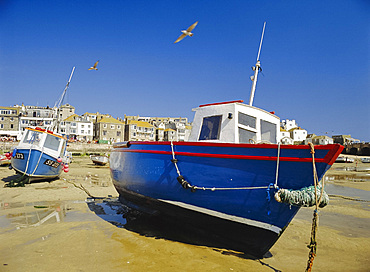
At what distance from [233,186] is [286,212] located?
1.02 metres

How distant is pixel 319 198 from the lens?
419 centimetres

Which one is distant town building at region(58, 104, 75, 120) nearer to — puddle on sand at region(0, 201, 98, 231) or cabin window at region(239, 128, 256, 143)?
puddle on sand at region(0, 201, 98, 231)

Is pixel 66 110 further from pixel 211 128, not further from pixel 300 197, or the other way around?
pixel 300 197

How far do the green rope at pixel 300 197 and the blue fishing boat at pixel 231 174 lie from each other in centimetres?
4

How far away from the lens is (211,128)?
6363 mm

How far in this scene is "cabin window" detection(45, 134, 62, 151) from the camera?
13.4 meters

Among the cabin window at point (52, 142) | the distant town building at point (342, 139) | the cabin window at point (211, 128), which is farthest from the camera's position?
the distant town building at point (342, 139)

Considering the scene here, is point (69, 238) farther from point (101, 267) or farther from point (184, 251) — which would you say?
point (184, 251)

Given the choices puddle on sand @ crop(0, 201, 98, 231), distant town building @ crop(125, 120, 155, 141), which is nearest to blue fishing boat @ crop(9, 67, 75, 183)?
puddle on sand @ crop(0, 201, 98, 231)

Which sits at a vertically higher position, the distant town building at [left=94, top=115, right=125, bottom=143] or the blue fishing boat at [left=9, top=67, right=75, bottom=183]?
the distant town building at [left=94, top=115, right=125, bottom=143]

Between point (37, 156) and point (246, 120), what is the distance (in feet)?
35.4

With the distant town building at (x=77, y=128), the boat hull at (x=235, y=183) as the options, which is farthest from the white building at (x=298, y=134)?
the boat hull at (x=235, y=183)

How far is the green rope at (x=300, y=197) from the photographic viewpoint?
420 centimetres

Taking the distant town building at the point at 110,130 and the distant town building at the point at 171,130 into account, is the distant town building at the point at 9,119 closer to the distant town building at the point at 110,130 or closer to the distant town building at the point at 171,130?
the distant town building at the point at 110,130
